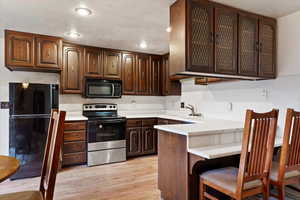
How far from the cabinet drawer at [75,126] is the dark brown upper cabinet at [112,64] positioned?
1.10 meters

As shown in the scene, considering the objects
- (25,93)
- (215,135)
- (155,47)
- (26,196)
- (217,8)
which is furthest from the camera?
(155,47)

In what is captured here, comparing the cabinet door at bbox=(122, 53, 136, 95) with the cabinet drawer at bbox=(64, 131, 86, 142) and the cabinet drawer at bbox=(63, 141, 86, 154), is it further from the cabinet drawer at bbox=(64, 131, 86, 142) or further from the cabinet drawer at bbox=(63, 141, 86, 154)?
the cabinet drawer at bbox=(63, 141, 86, 154)

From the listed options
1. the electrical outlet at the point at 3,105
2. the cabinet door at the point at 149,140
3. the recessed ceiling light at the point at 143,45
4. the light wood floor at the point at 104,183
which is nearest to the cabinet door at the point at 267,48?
the recessed ceiling light at the point at 143,45

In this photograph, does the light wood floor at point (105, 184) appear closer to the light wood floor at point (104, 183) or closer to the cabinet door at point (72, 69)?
the light wood floor at point (104, 183)

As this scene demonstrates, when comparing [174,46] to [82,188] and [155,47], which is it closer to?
[155,47]

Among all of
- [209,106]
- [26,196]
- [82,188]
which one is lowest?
[82,188]

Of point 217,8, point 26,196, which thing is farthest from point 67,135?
point 217,8

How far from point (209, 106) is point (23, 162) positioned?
3.25m

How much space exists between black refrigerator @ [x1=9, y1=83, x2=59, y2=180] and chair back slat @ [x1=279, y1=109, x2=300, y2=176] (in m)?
3.16

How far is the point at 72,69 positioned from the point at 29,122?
3.97ft

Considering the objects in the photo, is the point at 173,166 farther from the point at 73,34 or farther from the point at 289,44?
the point at 73,34

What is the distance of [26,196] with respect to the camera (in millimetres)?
1356

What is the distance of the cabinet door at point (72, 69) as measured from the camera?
3.55 metres

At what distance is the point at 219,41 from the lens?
2164mm
